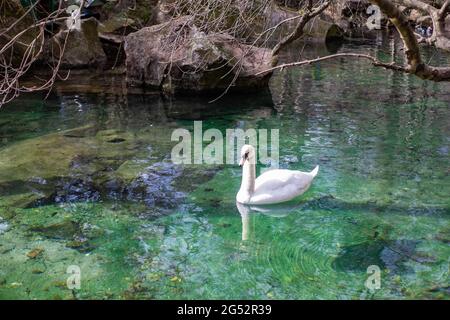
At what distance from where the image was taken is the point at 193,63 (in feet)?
36.3

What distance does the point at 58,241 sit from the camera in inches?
209

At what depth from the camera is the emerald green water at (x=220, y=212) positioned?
455 centimetres

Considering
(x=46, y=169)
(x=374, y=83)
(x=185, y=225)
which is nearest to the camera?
(x=185, y=225)

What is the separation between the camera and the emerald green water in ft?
14.9

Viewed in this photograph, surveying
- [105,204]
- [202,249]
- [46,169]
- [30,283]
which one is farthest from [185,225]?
[46,169]

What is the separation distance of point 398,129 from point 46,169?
18.3 ft

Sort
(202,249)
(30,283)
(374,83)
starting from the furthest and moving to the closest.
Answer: (374,83) < (202,249) < (30,283)

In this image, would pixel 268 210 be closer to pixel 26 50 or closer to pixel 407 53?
pixel 407 53

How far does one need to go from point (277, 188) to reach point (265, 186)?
0.14 metres

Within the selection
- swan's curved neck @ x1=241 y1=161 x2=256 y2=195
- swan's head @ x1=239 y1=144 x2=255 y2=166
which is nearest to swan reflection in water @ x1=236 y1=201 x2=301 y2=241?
swan's curved neck @ x1=241 y1=161 x2=256 y2=195

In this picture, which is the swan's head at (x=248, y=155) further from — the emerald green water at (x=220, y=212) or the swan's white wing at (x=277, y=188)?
the emerald green water at (x=220, y=212)

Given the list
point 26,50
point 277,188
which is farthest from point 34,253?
point 277,188

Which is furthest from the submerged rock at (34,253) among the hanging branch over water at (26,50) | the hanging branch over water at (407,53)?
the hanging branch over water at (407,53)
